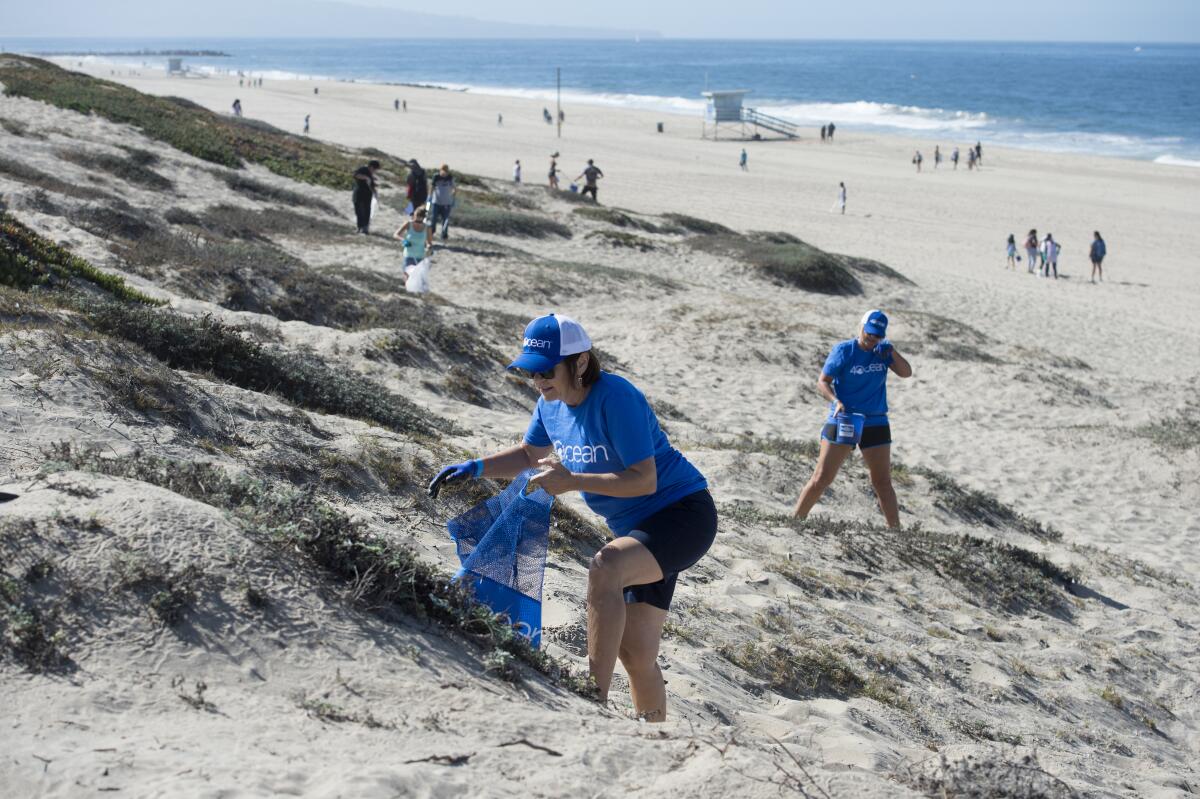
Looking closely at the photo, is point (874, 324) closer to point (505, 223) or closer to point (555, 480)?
point (555, 480)

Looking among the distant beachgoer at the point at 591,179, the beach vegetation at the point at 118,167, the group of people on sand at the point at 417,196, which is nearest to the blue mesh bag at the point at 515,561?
the group of people on sand at the point at 417,196

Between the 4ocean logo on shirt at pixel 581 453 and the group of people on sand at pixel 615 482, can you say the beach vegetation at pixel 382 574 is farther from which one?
the 4ocean logo on shirt at pixel 581 453

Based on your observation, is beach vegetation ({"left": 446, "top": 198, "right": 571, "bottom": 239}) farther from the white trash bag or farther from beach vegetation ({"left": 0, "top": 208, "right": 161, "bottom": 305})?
beach vegetation ({"left": 0, "top": 208, "right": 161, "bottom": 305})

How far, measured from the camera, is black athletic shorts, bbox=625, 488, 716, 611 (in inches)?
162

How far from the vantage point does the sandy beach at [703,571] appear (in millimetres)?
3348

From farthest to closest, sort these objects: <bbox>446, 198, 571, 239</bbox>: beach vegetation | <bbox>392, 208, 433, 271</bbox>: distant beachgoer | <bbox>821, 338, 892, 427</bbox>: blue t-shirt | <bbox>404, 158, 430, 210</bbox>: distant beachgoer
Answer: <bbox>446, 198, 571, 239</bbox>: beach vegetation, <bbox>404, 158, 430, 210</bbox>: distant beachgoer, <bbox>392, 208, 433, 271</bbox>: distant beachgoer, <bbox>821, 338, 892, 427</bbox>: blue t-shirt

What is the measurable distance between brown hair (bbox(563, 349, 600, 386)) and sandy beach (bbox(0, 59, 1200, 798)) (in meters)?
1.06

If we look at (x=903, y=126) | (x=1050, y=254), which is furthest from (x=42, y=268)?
(x=903, y=126)

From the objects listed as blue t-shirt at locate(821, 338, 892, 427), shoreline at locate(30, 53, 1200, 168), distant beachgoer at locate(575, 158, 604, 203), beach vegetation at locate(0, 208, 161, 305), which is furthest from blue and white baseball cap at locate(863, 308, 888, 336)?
shoreline at locate(30, 53, 1200, 168)

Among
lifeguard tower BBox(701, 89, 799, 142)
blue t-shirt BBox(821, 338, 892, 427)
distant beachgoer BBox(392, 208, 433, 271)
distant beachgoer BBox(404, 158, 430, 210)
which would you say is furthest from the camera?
lifeguard tower BBox(701, 89, 799, 142)

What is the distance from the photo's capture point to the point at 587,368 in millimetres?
4102

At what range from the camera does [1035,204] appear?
3978 centimetres

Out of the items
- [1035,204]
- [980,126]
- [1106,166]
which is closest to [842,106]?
[980,126]

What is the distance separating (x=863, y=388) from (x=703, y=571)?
224cm
